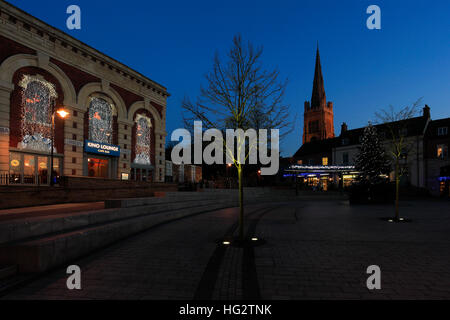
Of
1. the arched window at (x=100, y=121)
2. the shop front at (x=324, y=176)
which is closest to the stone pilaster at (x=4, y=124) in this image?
the arched window at (x=100, y=121)

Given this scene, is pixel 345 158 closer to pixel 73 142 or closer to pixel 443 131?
pixel 443 131

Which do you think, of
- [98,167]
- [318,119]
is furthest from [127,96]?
[318,119]

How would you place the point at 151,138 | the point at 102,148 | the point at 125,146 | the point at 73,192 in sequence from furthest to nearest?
the point at 151,138 → the point at 125,146 → the point at 102,148 → the point at 73,192

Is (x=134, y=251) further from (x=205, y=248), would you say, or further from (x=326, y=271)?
(x=326, y=271)

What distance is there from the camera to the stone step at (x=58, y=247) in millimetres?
4906

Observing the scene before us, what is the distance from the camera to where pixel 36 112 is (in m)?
18.0

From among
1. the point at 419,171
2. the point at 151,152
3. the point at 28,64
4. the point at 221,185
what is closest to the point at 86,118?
the point at 28,64

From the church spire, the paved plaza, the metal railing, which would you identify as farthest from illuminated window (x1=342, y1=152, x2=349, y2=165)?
the church spire

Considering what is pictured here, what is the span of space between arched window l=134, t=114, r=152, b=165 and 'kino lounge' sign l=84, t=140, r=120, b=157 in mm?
2846

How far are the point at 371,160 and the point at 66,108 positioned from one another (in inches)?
1355

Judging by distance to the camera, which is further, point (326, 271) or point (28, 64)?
point (28, 64)
